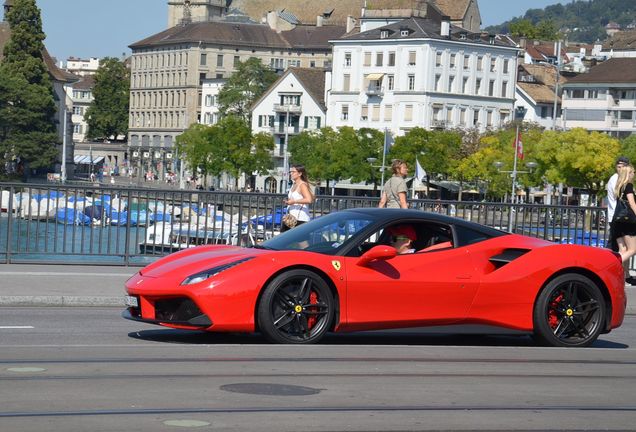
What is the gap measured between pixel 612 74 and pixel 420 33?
2243 cm

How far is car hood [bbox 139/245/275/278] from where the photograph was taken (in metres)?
12.8

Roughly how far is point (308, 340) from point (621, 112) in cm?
13809

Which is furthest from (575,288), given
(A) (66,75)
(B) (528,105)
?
(A) (66,75)

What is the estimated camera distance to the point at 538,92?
154 metres

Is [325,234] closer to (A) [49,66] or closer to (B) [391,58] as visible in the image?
(B) [391,58]

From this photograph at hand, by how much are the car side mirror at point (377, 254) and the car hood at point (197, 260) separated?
0.84 metres

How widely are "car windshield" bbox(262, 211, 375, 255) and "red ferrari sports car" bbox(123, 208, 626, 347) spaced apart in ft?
0.04

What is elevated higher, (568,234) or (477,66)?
(477,66)

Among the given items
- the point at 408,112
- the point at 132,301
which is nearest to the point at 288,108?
the point at 408,112

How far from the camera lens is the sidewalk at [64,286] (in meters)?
16.4

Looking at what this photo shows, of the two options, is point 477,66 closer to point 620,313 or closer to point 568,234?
point 568,234

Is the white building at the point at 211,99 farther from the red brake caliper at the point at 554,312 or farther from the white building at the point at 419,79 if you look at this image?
the red brake caliper at the point at 554,312

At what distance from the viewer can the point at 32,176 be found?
5920 inches

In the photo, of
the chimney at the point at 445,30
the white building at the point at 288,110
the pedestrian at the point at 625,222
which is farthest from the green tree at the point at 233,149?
the pedestrian at the point at 625,222
